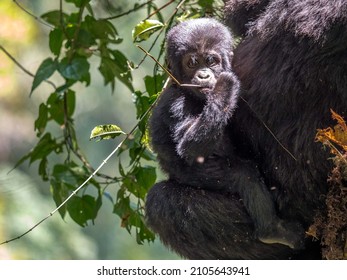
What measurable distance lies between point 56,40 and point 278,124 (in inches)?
58.3

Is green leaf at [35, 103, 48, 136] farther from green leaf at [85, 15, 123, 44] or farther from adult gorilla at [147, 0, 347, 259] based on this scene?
adult gorilla at [147, 0, 347, 259]

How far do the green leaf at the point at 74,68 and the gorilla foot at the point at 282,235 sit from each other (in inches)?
56.8

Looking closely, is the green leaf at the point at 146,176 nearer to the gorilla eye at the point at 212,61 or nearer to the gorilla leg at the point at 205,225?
the gorilla leg at the point at 205,225

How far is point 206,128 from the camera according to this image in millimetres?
3697

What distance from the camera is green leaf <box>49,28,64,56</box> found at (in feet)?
14.9

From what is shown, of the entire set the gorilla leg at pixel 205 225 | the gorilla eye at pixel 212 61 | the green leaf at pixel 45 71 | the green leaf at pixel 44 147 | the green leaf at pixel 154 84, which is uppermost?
the gorilla eye at pixel 212 61

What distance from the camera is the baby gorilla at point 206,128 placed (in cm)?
370

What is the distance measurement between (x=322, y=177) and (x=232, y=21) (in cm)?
95

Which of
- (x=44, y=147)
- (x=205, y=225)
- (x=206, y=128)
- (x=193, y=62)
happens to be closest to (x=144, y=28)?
(x=193, y=62)

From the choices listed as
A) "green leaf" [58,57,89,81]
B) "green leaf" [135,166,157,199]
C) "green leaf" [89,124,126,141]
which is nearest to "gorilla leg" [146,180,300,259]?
"green leaf" [89,124,126,141]

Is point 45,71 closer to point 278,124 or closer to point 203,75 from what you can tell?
point 203,75

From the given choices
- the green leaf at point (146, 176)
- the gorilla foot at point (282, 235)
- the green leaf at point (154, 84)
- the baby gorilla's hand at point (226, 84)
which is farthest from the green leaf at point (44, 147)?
Answer: the gorilla foot at point (282, 235)

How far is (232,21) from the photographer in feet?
13.4

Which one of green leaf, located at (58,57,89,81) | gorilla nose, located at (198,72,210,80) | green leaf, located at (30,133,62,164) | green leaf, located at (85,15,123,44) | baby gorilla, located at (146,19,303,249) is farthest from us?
green leaf, located at (30,133,62,164)
